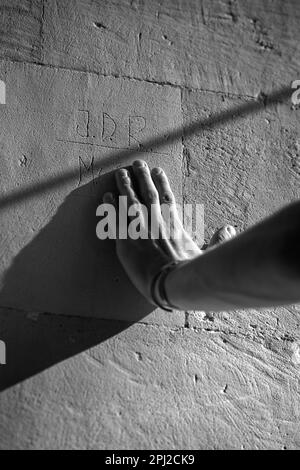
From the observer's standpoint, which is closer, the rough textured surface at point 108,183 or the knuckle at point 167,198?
the rough textured surface at point 108,183

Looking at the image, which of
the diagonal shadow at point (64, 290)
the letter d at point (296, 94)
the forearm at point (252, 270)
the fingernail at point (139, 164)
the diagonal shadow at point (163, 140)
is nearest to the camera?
the forearm at point (252, 270)

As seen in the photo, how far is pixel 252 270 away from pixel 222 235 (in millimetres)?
881

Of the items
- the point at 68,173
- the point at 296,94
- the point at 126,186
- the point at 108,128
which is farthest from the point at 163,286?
the point at 296,94

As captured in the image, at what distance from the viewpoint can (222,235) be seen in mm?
2996

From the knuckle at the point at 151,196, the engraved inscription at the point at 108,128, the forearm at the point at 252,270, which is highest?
the engraved inscription at the point at 108,128

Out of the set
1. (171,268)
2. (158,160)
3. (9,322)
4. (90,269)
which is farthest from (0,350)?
(158,160)

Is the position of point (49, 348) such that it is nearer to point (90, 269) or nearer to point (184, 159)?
point (90, 269)

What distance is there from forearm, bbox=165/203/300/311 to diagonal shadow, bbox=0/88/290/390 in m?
0.43

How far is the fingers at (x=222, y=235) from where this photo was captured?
2978mm

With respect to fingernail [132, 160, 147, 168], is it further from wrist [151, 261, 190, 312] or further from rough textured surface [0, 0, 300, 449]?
wrist [151, 261, 190, 312]

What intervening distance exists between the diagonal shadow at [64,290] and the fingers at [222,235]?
32cm

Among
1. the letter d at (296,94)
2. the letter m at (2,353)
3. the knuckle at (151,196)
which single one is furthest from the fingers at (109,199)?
the letter d at (296,94)

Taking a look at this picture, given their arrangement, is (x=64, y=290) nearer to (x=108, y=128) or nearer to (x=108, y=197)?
(x=108, y=197)

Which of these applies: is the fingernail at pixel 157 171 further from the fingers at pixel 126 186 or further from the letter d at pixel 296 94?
the letter d at pixel 296 94
